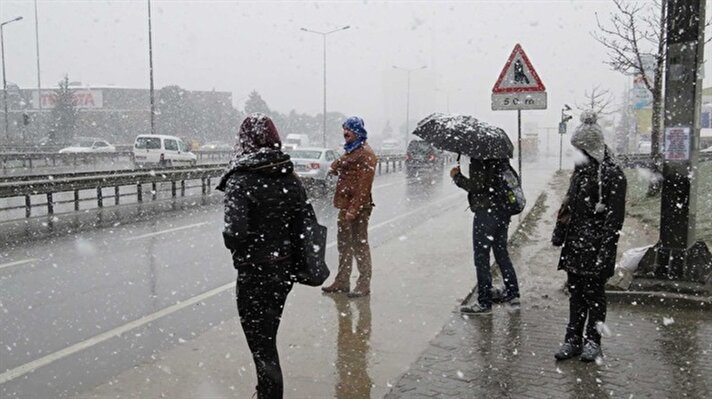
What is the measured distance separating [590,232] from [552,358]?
985 mm

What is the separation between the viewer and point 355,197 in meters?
6.49

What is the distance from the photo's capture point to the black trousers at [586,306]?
15.7 feet

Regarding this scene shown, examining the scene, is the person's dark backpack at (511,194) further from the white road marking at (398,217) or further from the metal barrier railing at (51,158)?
the metal barrier railing at (51,158)

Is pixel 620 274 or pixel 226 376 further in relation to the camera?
pixel 620 274

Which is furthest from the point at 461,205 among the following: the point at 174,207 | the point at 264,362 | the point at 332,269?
the point at 264,362

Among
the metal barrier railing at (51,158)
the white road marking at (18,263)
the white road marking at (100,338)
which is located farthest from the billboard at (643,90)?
the metal barrier railing at (51,158)

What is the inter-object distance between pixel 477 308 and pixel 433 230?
5.84 meters

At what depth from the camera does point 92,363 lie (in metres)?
4.90

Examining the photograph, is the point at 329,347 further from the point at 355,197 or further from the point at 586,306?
the point at 586,306

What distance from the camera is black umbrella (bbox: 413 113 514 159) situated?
5.80 m

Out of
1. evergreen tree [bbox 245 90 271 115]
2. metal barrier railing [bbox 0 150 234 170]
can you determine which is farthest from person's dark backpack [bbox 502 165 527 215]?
evergreen tree [bbox 245 90 271 115]

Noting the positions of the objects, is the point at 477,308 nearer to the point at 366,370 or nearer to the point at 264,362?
the point at 366,370

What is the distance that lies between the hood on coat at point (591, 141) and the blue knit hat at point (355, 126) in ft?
7.69

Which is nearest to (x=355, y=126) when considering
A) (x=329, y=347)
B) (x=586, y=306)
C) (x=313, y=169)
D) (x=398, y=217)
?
(x=329, y=347)
